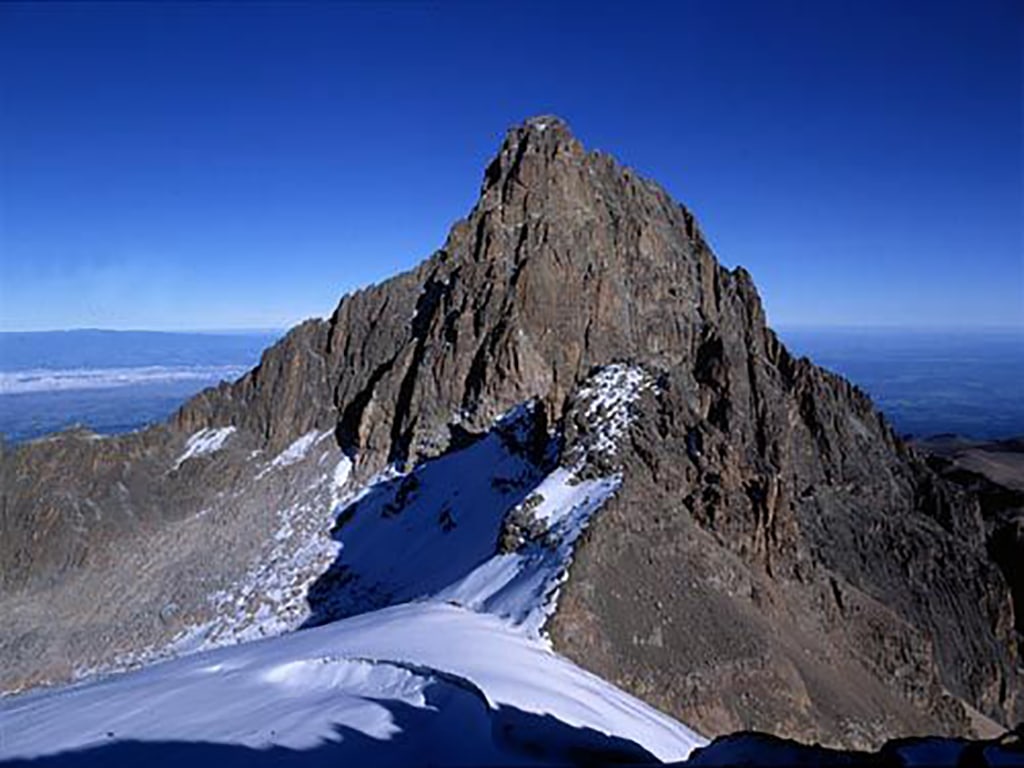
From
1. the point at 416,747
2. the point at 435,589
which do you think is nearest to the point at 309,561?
the point at 435,589

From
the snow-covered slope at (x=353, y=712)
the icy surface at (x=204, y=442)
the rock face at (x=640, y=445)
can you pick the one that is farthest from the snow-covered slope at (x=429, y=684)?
the icy surface at (x=204, y=442)

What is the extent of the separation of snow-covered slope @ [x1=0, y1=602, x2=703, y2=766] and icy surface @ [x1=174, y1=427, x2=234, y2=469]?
1726 inches

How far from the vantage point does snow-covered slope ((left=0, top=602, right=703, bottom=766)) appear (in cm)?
1055

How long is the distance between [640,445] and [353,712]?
68.3 feet

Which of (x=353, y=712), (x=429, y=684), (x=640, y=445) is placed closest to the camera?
(x=353, y=712)

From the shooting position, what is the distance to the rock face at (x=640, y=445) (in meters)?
30.3

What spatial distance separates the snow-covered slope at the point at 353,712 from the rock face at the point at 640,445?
31.9ft

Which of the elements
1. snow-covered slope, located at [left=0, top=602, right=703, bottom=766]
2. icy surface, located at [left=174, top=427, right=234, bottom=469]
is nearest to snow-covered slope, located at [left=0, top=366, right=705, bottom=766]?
snow-covered slope, located at [left=0, top=602, right=703, bottom=766]

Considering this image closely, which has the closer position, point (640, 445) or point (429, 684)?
point (429, 684)

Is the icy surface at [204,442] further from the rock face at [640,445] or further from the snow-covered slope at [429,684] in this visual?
the snow-covered slope at [429,684]

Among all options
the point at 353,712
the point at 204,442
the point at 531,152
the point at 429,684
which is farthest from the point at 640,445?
the point at 204,442

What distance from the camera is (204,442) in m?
61.0

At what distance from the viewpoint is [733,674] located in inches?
910

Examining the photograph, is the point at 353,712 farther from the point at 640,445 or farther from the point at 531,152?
the point at 531,152
